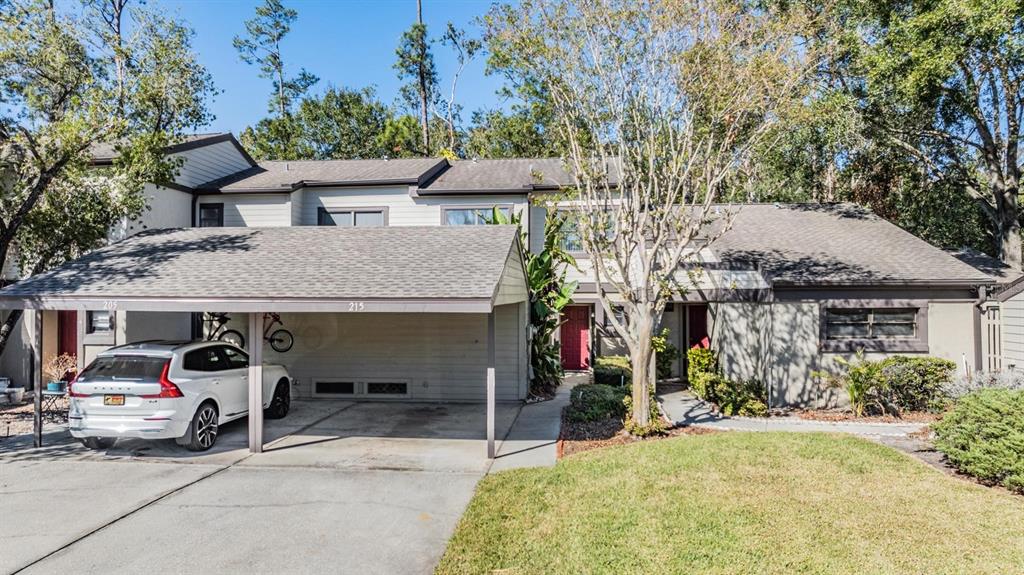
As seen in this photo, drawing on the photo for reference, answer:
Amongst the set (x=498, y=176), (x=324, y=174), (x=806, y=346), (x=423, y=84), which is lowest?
(x=806, y=346)

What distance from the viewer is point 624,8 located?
10484 mm

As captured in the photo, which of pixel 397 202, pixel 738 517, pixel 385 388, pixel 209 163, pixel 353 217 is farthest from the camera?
pixel 209 163

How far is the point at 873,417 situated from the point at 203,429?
40.1 ft

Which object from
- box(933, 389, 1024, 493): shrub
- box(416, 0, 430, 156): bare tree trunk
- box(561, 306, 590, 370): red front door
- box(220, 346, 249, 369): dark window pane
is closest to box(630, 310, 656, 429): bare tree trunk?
box(933, 389, 1024, 493): shrub

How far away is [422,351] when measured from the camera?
526 inches

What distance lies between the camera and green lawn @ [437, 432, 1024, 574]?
506cm

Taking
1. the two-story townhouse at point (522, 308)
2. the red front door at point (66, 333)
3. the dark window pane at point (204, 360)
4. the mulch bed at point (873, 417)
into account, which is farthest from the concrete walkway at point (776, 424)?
the red front door at point (66, 333)

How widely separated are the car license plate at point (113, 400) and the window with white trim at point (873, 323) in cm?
1312

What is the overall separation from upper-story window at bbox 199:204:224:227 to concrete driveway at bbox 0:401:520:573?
299 inches

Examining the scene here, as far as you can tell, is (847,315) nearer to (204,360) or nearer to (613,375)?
(613,375)

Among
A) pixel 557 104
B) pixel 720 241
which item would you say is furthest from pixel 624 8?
pixel 720 241

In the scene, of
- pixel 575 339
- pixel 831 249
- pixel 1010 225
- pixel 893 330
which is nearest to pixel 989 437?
pixel 893 330

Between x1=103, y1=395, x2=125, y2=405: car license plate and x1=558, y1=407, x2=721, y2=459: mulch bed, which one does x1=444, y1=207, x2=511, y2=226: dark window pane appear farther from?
x1=103, y1=395, x2=125, y2=405: car license plate

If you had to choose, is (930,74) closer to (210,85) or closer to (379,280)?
(379,280)
